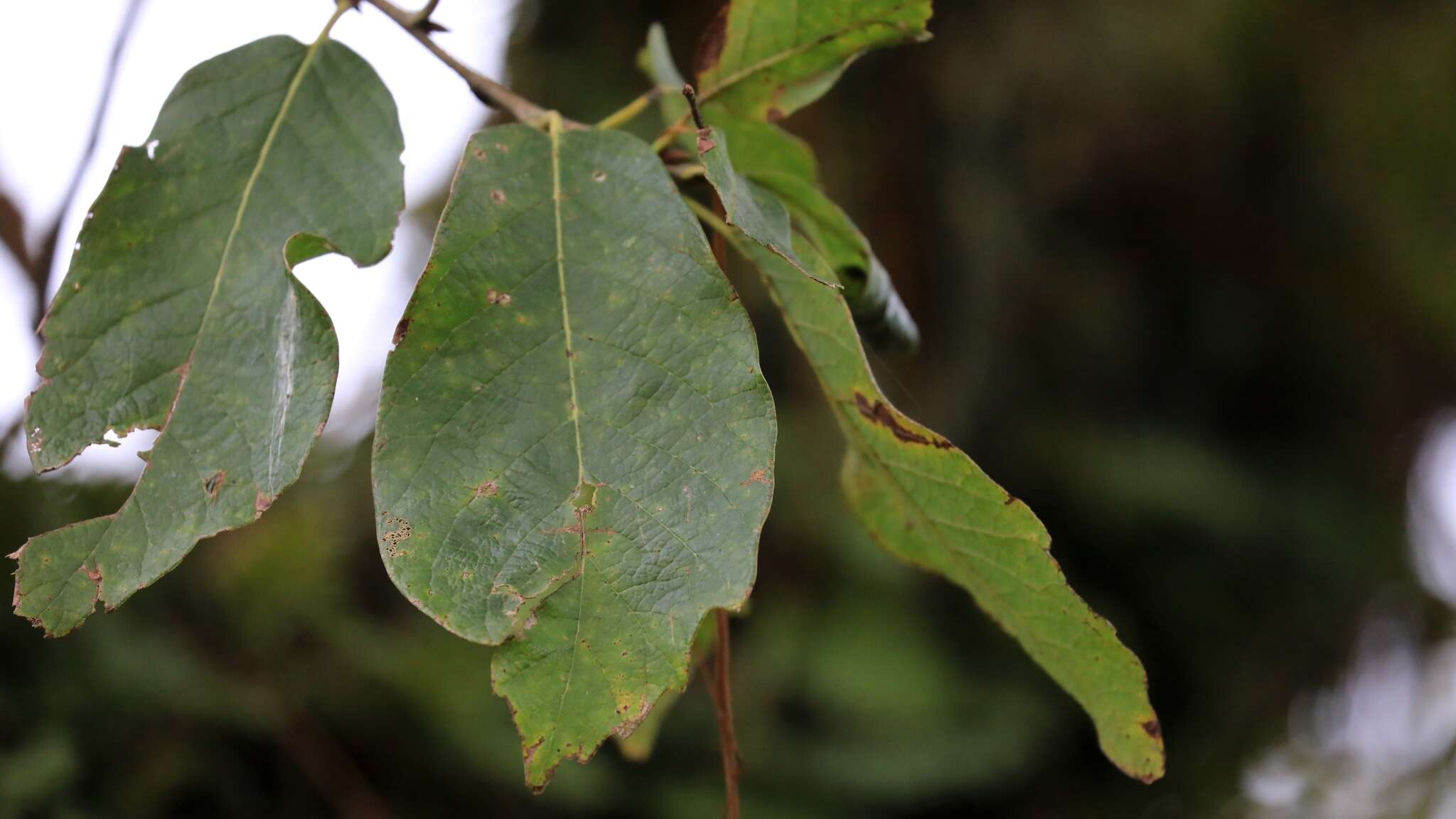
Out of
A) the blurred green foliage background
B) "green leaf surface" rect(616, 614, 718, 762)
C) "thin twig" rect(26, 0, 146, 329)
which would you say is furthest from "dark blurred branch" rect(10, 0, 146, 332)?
the blurred green foliage background

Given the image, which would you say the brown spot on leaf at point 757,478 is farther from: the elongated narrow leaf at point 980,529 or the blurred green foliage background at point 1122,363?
the blurred green foliage background at point 1122,363

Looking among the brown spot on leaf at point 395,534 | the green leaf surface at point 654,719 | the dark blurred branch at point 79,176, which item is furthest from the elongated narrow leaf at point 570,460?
the dark blurred branch at point 79,176

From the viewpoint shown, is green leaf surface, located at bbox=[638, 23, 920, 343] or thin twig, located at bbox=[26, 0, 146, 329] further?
thin twig, located at bbox=[26, 0, 146, 329]

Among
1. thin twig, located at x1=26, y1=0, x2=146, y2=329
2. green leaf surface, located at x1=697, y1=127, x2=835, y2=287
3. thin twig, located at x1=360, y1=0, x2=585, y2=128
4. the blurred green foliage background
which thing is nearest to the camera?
green leaf surface, located at x1=697, y1=127, x2=835, y2=287

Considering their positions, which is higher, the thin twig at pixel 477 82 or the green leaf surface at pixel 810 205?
the thin twig at pixel 477 82

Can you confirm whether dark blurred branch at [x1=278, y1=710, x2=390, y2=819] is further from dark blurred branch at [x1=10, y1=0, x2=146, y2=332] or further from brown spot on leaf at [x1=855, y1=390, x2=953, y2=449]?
brown spot on leaf at [x1=855, y1=390, x2=953, y2=449]

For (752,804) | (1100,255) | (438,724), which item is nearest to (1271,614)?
(1100,255)

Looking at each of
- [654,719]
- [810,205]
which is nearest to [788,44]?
[810,205]
